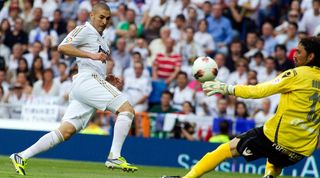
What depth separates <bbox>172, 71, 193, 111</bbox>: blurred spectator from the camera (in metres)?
20.6

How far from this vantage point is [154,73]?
2164 cm

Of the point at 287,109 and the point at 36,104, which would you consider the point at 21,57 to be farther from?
the point at 287,109

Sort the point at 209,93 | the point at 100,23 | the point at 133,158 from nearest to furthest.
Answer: the point at 209,93 < the point at 100,23 < the point at 133,158

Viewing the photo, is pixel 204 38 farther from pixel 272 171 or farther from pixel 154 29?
pixel 272 171

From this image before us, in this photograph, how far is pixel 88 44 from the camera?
1289cm

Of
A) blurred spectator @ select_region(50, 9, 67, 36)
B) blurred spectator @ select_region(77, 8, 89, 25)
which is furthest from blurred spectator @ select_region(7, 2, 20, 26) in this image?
blurred spectator @ select_region(77, 8, 89, 25)

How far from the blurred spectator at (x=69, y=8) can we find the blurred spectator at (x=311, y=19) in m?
6.27

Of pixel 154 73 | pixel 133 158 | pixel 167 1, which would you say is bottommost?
pixel 133 158

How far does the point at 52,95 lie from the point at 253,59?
470 cm

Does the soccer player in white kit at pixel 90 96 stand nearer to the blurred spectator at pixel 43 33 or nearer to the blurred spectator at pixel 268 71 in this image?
the blurred spectator at pixel 268 71

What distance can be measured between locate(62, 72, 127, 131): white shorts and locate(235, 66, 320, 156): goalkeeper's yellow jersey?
2.56 m

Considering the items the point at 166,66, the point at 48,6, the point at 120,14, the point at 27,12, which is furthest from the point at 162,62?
the point at 27,12

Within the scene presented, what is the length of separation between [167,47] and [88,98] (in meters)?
9.32

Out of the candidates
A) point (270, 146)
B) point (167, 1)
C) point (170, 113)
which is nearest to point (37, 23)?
point (167, 1)
